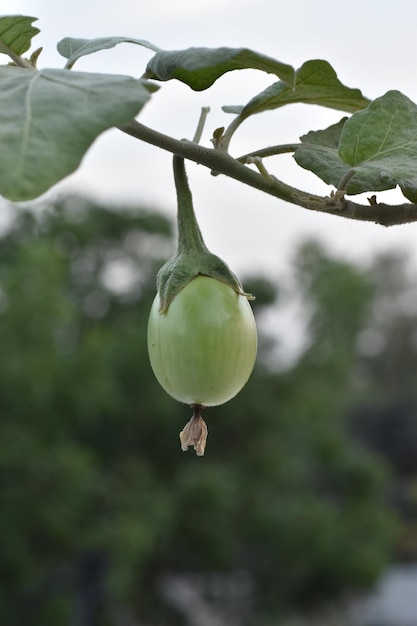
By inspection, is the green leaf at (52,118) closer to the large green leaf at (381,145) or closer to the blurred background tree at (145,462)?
the large green leaf at (381,145)

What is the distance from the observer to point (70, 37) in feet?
1.44

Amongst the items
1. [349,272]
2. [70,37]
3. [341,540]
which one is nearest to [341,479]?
[341,540]

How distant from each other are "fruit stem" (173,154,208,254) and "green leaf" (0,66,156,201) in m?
0.08

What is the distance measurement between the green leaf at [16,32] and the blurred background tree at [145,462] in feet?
13.1

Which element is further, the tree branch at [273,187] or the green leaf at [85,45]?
the green leaf at [85,45]

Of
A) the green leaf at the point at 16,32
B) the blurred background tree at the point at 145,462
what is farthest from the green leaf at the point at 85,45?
the blurred background tree at the point at 145,462

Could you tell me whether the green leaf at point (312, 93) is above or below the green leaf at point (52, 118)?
above

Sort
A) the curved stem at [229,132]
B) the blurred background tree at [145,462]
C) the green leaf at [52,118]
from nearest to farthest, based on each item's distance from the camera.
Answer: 1. the green leaf at [52,118]
2. the curved stem at [229,132]
3. the blurred background tree at [145,462]

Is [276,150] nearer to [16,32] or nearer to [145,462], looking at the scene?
[16,32]

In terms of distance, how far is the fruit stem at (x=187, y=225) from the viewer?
14.1 inches

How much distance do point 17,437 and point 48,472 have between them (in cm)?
24

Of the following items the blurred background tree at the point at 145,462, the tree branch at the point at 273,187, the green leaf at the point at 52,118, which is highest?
the blurred background tree at the point at 145,462

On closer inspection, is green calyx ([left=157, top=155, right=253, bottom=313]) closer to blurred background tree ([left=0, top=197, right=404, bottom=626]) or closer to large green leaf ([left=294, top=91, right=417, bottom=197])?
large green leaf ([left=294, top=91, right=417, bottom=197])

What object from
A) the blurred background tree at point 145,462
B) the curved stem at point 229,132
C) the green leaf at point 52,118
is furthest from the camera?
the blurred background tree at point 145,462
